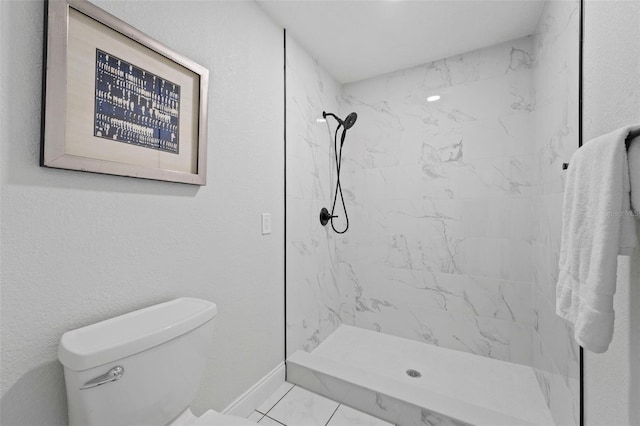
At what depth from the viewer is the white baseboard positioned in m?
1.41

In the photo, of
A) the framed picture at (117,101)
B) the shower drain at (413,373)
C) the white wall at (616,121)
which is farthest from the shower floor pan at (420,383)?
the framed picture at (117,101)

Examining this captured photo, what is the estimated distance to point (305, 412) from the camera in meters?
1.53

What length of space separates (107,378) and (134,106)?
33.7 inches

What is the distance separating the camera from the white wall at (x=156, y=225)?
2.44ft

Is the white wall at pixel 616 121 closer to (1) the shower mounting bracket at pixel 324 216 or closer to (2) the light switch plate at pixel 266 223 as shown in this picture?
(2) the light switch plate at pixel 266 223

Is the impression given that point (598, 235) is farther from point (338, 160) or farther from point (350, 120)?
point (338, 160)

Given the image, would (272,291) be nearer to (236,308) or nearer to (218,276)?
(236,308)

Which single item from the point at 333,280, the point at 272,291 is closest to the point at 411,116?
the point at 333,280

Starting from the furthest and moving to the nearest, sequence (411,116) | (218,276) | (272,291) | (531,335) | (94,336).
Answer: (411,116), (531,335), (272,291), (218,276), (94,336)

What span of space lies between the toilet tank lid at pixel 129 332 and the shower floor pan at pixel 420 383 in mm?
986

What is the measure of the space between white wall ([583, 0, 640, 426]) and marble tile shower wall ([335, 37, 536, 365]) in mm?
931

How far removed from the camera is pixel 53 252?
2.66 feet

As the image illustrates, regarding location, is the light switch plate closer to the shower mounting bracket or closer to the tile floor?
the shower mounting bracket

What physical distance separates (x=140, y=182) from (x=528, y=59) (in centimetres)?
237
